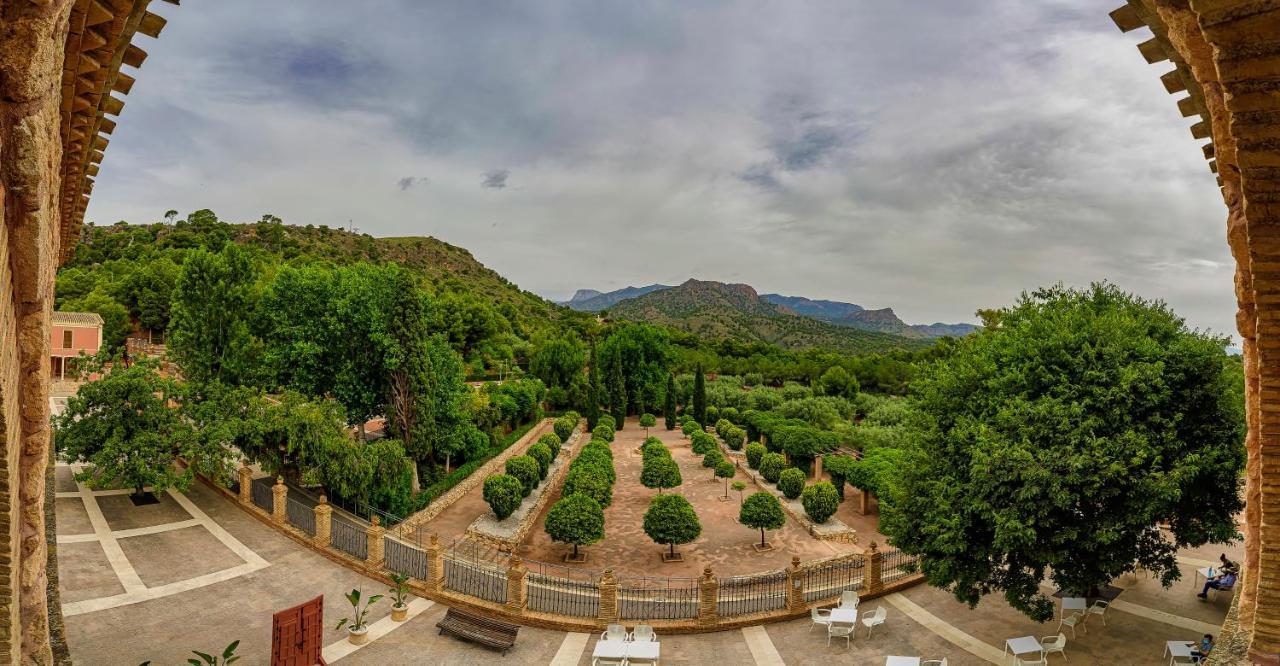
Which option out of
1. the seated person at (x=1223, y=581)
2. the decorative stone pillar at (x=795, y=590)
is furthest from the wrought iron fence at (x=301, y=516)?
the seated person at (x=1223, y=581)

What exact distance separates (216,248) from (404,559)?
6622 cm

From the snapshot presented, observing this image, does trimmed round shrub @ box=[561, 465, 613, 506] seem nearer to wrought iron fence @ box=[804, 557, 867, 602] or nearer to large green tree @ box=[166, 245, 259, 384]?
wrought iron fence @ box=[804, 557, 867, 602]

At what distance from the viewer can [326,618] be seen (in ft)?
40.9

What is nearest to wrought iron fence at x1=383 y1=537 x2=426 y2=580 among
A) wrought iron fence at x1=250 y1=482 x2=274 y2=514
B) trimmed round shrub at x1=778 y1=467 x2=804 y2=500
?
wrought iron fence at x1=250 y1=482 x2=274 y2=514

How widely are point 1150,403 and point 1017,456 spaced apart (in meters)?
2.44

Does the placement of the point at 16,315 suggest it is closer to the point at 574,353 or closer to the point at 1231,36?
the point at 1231,36

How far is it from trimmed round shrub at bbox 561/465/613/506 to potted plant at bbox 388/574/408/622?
631cm

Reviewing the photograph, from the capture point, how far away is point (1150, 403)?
404 inches

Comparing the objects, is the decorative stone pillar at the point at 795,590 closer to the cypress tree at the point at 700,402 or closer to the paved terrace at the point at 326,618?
the paved terrace at the point at 326,618

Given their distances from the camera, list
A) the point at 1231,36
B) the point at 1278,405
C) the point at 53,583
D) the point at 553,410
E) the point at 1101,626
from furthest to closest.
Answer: the point at 553,410 → the point at 1101,626 → the point at 53,583 → the point at 1278,405 → the point at 1231,36

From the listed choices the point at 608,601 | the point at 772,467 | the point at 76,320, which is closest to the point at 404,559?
the point at 608,601

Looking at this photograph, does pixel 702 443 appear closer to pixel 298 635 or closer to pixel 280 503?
pixel 280 503

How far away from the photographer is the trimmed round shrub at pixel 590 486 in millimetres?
19562

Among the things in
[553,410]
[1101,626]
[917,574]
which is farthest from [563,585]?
[553,410]
